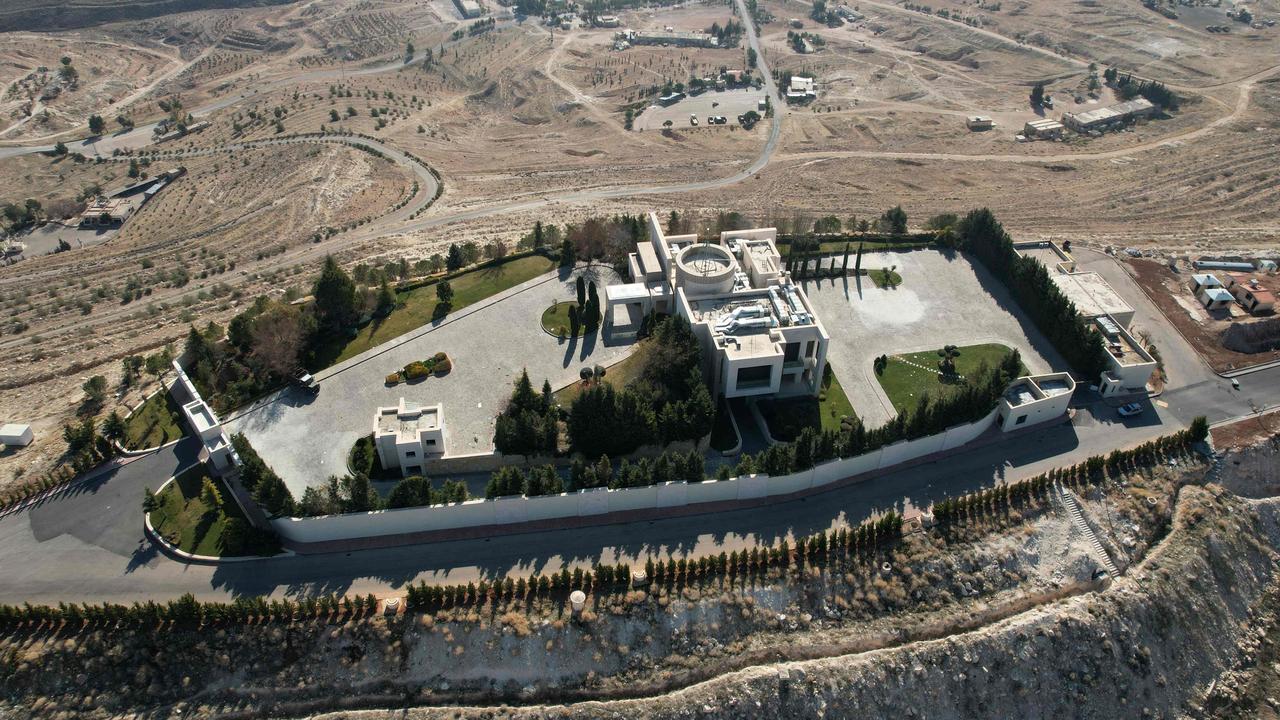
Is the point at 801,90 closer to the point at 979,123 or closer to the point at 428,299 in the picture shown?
the point at 979,123

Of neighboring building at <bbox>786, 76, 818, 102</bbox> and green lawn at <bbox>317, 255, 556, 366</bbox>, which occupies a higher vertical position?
green lawn at <bbox>317, 255, 556, 366</bbox>

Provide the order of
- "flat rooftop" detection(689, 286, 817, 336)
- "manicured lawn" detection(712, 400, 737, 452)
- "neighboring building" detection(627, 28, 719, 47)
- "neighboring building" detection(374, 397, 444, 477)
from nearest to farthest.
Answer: "neighboring building" detection(374, 397, 444, 477) → "manicured lawn" detection(712, 400, 737, 452) → "flat rooftop" detection(689, 286, 817, 336) → "neighboring building" detection(627, 28, 719, 47)

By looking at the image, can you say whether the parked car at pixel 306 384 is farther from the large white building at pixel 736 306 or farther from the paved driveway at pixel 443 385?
the large white building at pixel 736 306

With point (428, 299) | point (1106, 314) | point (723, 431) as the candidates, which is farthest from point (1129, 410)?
point (428, 299)

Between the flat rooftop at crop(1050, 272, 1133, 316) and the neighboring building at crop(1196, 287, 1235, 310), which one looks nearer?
the flat rooftop at crop(1050, 272, 1133, 316)

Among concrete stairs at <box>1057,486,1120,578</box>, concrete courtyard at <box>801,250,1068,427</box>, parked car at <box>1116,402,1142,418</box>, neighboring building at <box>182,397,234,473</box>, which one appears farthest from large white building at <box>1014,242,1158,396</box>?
neighboring building at <box>182,397,234,473</box>

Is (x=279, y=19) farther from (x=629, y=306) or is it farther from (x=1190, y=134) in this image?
(x=1190, y=134)

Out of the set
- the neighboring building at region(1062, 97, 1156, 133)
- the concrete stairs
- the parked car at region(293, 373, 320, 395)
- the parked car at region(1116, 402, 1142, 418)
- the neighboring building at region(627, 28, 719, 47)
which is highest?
the neighboring building at region(627, 28, 719, 47)

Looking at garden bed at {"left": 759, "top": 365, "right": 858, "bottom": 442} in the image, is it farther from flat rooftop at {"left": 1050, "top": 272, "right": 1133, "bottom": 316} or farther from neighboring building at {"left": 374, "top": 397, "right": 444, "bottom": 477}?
flat rooftop at {"left": 1050, "top": 272, "right": 1133, "bottom": 316}
